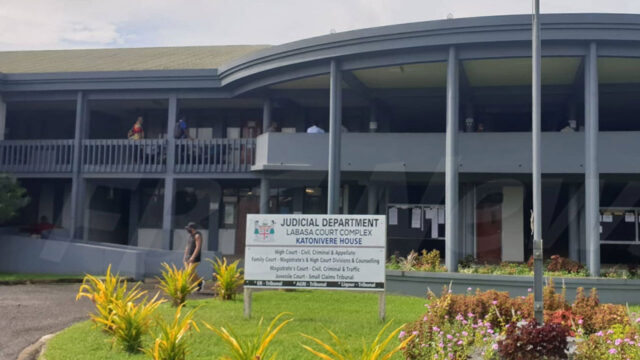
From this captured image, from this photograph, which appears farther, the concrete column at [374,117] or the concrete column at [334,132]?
the concrete column at [374,117]

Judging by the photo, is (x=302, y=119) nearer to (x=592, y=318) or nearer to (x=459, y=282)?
(x=459, y=282)

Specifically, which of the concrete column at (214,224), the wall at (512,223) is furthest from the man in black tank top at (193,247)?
the wall at (512,223)

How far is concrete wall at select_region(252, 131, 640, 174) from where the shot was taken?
1597cm

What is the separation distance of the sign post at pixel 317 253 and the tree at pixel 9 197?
1067 centimetres

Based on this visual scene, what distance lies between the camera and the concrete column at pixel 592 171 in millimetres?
13805

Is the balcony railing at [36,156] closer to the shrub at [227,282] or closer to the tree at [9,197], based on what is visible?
the tree at [9,197]

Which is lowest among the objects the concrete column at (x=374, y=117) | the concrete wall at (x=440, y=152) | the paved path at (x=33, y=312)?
the paved path at (x=33, y=312)

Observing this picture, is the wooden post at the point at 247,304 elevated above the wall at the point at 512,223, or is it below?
below

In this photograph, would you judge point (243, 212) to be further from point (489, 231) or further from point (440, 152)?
point (489, 231)

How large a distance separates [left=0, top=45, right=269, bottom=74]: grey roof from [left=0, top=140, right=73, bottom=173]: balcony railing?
2754mm

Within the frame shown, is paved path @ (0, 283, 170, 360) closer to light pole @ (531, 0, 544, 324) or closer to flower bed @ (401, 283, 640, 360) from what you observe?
flower bed @ (401, 283, 640, 360)

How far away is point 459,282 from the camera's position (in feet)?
47.1

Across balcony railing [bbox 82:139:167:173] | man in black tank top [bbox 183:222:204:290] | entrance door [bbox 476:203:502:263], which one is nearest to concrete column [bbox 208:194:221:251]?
balcony railing [bbox 82:139:167:173]

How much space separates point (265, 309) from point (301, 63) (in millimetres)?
7538
